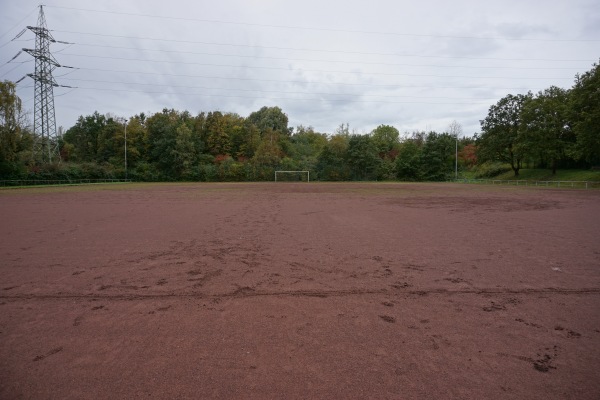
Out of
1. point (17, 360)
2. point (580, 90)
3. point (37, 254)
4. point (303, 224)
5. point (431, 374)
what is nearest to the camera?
point (431, 374)

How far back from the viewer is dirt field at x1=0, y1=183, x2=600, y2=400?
9.70 ft

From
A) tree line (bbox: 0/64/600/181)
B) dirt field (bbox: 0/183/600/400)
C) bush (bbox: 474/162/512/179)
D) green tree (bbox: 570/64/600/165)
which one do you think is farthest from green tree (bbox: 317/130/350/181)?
dirt field (bbox: 0/183/600/400)

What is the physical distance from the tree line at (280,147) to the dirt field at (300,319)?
4160 centimetres

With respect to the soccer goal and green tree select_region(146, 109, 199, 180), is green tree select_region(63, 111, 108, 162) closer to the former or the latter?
green tree select_region(146, 109, 199, 180)

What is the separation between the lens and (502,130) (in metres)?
58.0

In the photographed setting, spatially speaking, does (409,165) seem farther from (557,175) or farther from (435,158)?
(557,175)

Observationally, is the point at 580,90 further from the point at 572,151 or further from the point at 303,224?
the point at 303,224

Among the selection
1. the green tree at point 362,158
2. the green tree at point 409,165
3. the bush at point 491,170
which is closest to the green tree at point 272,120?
the green tree at point 362,158

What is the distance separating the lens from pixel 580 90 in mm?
40219

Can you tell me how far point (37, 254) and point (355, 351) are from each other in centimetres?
748

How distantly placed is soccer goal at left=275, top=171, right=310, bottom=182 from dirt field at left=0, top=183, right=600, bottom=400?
181ft

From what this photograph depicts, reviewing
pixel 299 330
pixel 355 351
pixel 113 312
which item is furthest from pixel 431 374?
pixel 113 312

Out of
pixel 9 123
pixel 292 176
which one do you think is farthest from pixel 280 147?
pixel 9 123

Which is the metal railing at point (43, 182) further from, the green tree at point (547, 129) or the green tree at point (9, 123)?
the green tree at point (547, 129)
